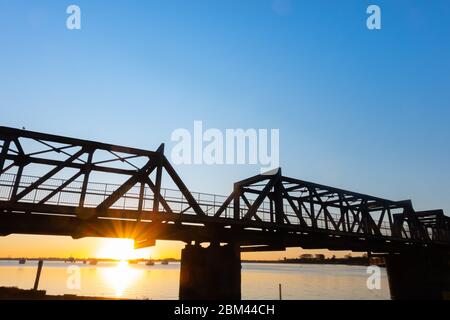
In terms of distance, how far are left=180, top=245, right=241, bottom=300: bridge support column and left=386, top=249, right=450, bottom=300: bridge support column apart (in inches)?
1047

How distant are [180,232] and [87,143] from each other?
7849mm

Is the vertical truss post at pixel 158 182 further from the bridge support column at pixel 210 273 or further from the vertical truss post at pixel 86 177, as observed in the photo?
the bridge support column at pixel 210 273

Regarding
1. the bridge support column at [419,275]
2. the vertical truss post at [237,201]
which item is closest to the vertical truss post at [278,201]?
the vertical truss post at [237,201]

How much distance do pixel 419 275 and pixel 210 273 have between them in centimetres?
2942

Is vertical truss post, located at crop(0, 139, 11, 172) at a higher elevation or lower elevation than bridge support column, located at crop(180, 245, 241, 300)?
higher

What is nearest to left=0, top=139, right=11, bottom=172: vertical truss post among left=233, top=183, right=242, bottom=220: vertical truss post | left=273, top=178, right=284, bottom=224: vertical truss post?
left=233, top=183, right=242, bottom=220: vertical truss post

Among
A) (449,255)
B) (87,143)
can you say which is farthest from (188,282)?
(449,255)

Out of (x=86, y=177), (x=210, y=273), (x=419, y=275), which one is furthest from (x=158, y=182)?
(x=419, y=275)

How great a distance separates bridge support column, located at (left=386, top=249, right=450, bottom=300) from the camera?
3484cm

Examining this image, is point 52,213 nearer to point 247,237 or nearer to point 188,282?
point 188,282

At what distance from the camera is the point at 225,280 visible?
19516mm

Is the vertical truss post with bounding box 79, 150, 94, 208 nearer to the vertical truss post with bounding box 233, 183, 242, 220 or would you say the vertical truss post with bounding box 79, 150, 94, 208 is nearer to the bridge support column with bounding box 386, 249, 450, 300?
the vertical truss post with bounding box 233, 183, 242, 220

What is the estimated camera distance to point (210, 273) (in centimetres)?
1961

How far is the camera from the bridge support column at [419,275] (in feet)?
114
